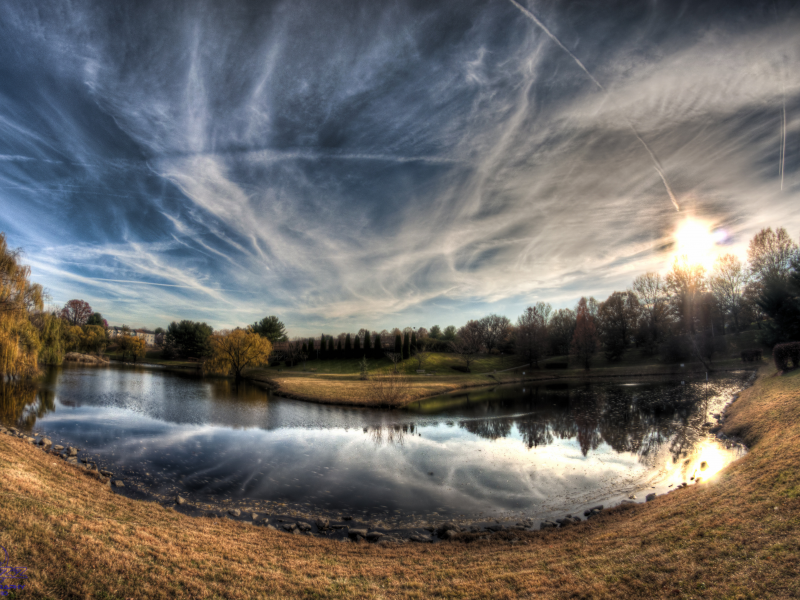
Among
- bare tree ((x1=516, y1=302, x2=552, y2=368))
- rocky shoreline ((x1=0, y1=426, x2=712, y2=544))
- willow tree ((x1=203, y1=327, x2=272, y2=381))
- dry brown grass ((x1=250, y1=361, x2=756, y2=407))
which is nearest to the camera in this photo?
rocky shoreline ((x1=0, y1=426, x2=712, y2=544))

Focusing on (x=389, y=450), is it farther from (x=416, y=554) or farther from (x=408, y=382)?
(x=408, y=382)

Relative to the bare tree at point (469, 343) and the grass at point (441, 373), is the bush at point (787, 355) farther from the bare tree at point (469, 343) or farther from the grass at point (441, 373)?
the bare tree at point (469, 343)

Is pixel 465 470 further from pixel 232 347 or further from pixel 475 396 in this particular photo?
pixel 232 347

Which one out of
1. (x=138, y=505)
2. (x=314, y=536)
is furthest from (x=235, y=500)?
(x=314, y=536)

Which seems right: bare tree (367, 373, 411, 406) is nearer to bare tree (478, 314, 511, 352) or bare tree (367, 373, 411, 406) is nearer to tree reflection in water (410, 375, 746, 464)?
tree reflection in water (410, 375, 746, 464)

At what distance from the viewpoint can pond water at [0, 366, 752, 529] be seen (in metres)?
11.8

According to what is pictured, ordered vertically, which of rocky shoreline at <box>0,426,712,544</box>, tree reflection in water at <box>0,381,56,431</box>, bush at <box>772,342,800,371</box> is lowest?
rocky shoreline at <box>0,426,712,544</box>

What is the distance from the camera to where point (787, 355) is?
22.6m

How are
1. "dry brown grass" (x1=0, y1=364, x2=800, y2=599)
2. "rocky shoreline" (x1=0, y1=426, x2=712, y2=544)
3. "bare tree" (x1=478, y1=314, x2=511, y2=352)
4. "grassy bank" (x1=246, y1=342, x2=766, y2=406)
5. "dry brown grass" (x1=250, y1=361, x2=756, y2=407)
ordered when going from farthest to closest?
1. "bare tree" (x1=478, y1=314, x2=511, y2=352)
2. "grassy bank" (x1=246, y1=342, x2=766, y2=406)
3. "dry brown grass" (x1=250, y1=361, x2=756, y2=407)
4. "rocky shoreline" (x1=0, y1=426, x2=712, y2=544)
5. "dry brown grass" (x1=0, y1=364, x2=800, y2=599)

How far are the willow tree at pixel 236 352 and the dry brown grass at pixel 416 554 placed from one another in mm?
45330

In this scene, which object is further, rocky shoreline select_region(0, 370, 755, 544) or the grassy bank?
the grassy bank

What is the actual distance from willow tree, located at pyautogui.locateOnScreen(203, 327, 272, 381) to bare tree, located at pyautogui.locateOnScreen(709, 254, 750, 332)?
8028cm

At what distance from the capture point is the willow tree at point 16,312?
22328 millimetres

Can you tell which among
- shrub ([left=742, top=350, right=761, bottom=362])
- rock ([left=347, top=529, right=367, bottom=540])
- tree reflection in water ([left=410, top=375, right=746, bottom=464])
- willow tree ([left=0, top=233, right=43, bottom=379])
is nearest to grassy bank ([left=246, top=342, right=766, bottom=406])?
shrub ([left=742, top=350, right=761, bottom=362])
